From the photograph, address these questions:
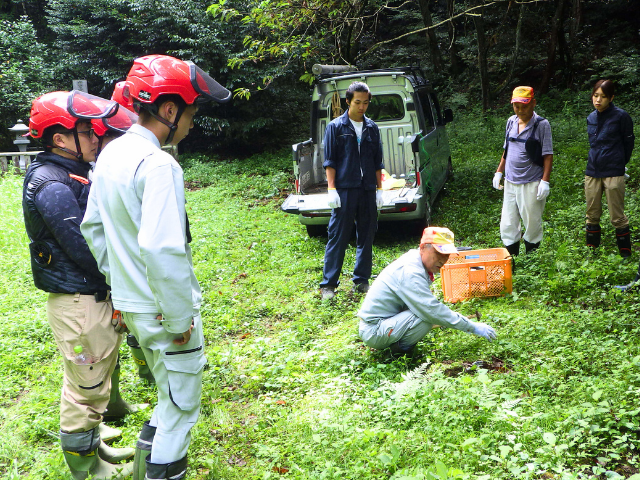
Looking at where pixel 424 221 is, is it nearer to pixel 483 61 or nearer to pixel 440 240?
pixel 440 240

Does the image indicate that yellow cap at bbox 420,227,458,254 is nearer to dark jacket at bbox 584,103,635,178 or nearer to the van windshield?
dark jacket at bbox 584,103,635,178

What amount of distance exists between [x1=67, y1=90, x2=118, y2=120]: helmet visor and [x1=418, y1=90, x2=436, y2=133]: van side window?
614cm

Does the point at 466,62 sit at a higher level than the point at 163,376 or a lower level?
higher

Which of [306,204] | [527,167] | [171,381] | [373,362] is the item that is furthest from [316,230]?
[171,381]

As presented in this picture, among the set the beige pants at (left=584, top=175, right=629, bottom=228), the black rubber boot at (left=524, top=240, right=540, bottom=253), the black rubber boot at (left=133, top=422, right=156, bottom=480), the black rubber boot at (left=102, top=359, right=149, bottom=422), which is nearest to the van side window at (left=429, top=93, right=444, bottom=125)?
the beige pants at (left=584, top=175, right=629, bottom=228)

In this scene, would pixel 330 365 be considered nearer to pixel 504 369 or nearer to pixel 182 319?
pixel 504 369

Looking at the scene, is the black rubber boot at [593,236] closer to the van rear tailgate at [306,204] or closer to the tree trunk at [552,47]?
the van rear tailgate at [306,204]

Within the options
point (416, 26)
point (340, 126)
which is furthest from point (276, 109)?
point (340, 126)

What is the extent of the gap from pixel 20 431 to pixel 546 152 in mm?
5723

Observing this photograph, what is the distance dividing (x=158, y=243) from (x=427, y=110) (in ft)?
24.8

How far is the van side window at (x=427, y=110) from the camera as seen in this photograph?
8.85 metres

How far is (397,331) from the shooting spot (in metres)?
4.26

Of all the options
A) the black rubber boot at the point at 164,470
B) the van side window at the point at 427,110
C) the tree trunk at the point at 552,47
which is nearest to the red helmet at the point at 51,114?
the black rubber boot at the point at 164,470

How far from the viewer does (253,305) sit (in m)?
6.25
